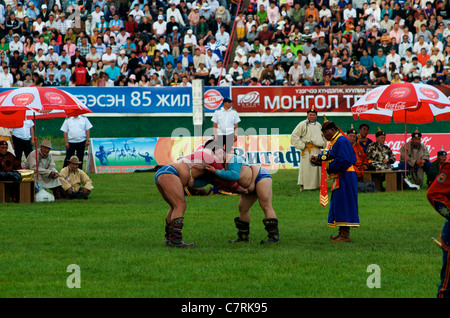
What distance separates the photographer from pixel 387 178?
19.6m

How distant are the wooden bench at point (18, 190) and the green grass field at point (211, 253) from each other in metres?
0.49

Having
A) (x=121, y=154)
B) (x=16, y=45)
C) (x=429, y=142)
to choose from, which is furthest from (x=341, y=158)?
(x=16, y=45)

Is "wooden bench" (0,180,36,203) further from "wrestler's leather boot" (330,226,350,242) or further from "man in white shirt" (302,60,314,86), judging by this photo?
"man in white shirt" (302,60,314,86)

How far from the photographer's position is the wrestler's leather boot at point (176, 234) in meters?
11.0

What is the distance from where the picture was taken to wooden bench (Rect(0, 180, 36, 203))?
55.5 feet

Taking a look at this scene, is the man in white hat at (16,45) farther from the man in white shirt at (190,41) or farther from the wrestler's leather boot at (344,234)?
the wrestler's leather boot at (344,234)

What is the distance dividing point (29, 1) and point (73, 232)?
22590 millimetres

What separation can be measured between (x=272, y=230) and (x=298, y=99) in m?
15.9

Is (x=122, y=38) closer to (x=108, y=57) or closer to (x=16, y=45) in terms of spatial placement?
(x=108, y=57)

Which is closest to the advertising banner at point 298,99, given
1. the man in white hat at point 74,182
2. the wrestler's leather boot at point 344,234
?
the man in white hat at point 74,182

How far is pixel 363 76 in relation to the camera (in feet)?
91.8

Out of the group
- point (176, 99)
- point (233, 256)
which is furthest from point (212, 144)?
point (176, 99)
